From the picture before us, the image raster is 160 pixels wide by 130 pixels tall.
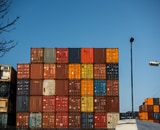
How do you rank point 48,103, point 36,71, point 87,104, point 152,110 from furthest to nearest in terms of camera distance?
point 152,110 → point 36,71 → point 48,103 → point 87,104

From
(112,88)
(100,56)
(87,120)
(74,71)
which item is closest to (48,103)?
(74,71)

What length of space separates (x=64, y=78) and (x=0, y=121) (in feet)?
32.0

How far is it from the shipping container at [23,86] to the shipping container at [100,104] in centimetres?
881

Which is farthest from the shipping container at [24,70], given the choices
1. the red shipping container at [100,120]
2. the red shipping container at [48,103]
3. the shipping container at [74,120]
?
the red shipping container at [100,120]

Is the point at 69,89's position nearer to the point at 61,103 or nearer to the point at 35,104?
the point at 61,103

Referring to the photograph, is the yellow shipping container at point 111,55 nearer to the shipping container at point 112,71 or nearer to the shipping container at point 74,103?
the shipping container at point 112,71

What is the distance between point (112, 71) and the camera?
45.0 meters

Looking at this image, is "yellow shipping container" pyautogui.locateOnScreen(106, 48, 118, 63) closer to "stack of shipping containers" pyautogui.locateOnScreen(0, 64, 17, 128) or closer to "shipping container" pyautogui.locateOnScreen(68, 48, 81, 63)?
"shipping container" pyautogui.locateOnScreen(68, 48, 81, 63)

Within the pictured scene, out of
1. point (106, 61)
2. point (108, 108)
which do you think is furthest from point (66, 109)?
point (106, 61)

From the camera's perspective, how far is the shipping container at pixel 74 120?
142ft

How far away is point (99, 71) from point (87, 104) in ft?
14.8

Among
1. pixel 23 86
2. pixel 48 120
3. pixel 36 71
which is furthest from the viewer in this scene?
pixel 36 71

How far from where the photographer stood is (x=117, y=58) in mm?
45562

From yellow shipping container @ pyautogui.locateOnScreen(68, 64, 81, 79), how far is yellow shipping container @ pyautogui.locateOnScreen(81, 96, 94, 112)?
2912mm
